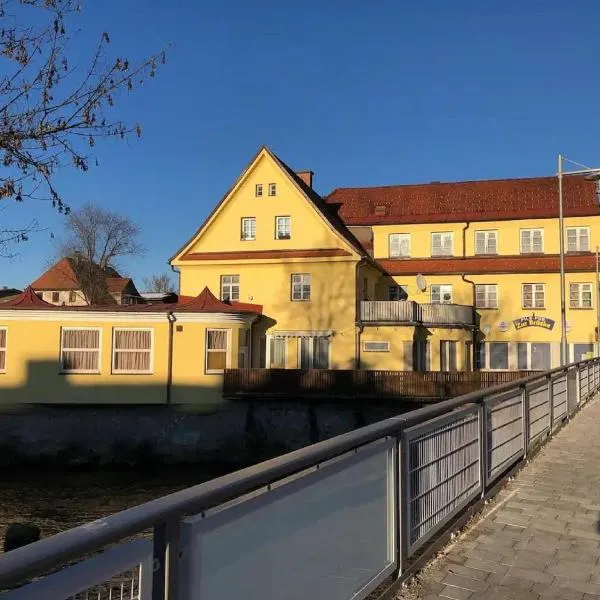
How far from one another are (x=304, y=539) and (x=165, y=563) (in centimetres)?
103

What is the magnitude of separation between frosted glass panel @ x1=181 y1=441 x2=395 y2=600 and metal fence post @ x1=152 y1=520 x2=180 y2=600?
0.06 metres

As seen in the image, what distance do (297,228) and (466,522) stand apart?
2926 cm

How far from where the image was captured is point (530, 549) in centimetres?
514

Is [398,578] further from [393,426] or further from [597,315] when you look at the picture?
[597,315]

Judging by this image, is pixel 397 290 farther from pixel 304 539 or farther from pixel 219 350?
pixel 304 539

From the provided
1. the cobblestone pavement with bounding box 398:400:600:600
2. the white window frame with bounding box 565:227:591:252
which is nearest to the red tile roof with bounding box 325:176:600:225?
the white window frame with bounding box 565:227:591:252

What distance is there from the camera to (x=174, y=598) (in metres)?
2.24

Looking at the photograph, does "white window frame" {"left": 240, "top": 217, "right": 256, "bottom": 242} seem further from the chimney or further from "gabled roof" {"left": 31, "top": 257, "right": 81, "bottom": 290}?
"gabled roof" {"left": 31, "top": 257, "right": 81, "bottom": 290}

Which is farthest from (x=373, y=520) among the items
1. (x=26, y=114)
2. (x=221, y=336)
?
(x=221, y=336)

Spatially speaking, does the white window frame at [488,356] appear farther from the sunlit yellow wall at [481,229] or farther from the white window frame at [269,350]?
the white window frame at [269,350]

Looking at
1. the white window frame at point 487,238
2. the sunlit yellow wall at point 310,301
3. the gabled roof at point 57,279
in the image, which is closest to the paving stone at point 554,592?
the sunlit yellow wall at point 310,301

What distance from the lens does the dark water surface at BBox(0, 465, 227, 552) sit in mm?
18828

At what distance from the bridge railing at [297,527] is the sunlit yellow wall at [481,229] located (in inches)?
1372

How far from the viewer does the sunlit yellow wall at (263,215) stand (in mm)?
34219
